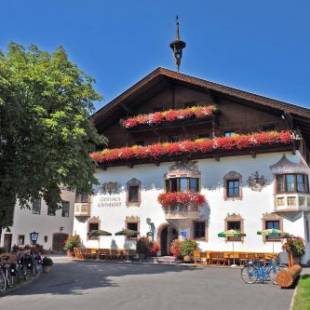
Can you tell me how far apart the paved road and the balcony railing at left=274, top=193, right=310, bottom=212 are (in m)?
8.09

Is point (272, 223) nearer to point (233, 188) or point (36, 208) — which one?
point (233, 188)

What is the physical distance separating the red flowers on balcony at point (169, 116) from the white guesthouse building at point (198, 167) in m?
0.07

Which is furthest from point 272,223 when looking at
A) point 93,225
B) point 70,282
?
point 70,282

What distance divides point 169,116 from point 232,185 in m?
6.68

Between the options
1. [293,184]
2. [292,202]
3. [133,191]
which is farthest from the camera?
[133,191]

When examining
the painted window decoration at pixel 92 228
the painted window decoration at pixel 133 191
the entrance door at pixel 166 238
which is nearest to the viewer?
the entrance door at pixel 166 238

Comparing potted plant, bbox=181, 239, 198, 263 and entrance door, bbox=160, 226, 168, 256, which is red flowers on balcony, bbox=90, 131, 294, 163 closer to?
entrance door, bbox=160, 226, 168, 256

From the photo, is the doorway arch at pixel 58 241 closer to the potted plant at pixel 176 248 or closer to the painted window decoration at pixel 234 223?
the potted plant at pixel 176 248

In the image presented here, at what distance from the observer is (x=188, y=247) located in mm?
29500

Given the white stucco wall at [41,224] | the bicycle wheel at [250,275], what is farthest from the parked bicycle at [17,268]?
the white stucco wall at [41,224]

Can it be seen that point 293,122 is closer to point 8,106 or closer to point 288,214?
point 288,214

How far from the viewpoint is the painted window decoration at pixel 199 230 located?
30.5 meters

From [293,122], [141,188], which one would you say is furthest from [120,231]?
[293,122]

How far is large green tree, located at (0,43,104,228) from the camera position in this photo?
1942cm
